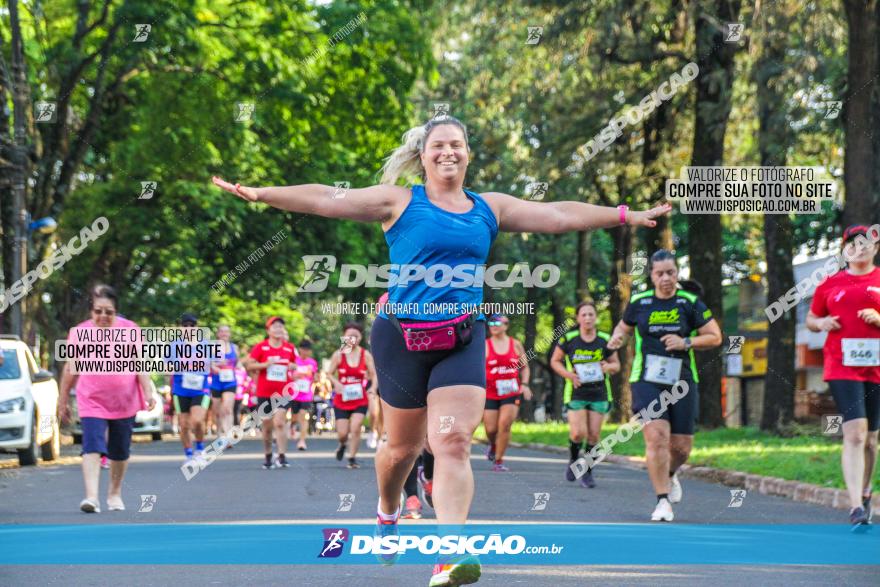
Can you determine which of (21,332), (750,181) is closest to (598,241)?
(750,181)

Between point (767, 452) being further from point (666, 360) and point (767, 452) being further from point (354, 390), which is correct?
point (666, 360)

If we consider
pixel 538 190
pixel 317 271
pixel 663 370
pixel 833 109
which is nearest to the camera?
pixel 663 370

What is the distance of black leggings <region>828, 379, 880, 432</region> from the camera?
33.4ft

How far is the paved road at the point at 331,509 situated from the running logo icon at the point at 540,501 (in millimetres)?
62

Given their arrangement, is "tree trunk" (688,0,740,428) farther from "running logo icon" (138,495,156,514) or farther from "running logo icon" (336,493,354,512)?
"running logo icon" (138,495,156,514)

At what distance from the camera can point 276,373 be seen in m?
18.9

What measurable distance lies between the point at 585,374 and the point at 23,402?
7722 millimetres

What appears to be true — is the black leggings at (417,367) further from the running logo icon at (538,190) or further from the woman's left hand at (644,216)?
the running logo icon at (538,190)

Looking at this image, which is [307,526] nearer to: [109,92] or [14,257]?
[14,257]

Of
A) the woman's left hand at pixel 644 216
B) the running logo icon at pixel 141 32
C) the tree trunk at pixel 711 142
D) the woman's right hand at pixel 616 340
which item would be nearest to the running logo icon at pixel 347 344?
the woman's right hand at pixel 616 340

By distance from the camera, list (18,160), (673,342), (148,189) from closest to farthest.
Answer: (673,342) → (18,160) → (148,189)

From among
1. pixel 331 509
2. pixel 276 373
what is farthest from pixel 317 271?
pixel 331 509

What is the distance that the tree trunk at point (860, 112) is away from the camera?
18.1 metres

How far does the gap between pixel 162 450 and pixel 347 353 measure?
30.7ft
